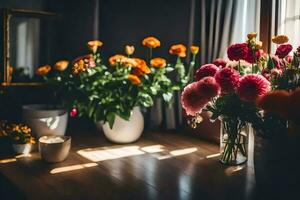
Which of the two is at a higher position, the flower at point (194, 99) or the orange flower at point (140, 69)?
the orange flower at point (140, 69)

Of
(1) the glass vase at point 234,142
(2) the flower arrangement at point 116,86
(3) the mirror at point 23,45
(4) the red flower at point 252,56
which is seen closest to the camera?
(4) the red flower at point 252,56

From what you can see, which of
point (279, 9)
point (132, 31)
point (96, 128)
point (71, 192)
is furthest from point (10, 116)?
point (279, 9)

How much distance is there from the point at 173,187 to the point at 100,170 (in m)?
0.30

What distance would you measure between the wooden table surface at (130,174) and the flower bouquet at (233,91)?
0.17 meters

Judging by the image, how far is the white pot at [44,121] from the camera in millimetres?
1642

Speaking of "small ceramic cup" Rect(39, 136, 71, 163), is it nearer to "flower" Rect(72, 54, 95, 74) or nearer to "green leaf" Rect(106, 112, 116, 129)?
"green leaf" Rect(106, 112, 116, 129)

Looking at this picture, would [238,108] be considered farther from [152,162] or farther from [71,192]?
[71,192]

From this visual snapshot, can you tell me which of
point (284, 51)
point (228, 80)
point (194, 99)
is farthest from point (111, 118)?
point (284, 51)

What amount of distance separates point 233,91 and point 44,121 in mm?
826

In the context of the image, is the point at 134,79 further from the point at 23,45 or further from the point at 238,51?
the point at 23,45

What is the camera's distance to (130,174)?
133cm

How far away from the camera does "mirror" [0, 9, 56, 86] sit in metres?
1.92

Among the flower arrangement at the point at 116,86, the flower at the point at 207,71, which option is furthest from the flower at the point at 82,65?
the flower at the point at 207,71

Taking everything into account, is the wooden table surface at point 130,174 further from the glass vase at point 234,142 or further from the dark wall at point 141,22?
the dark wall at point 141,22
